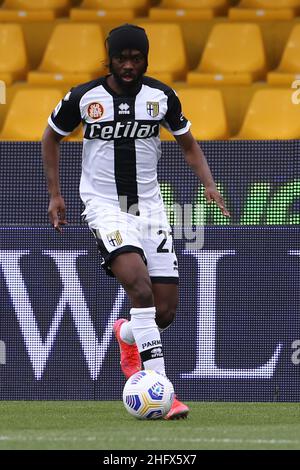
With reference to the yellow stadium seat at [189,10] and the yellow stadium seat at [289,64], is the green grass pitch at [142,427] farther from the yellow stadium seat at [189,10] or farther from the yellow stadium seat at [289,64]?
the yellow stadium seat at [189,10]

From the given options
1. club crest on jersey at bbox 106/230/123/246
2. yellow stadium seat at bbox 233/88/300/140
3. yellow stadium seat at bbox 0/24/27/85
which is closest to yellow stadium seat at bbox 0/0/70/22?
yellow stadium seat at bbox 0/24/27/85

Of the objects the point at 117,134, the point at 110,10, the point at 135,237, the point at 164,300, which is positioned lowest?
the point at 110,10

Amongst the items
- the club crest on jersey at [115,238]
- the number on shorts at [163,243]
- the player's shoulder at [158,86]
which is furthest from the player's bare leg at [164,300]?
the player's shoulder at [158,86]

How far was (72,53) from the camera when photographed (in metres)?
12.0

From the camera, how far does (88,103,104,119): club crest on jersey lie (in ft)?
22.2

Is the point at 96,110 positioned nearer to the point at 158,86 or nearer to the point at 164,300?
the point at 158,86

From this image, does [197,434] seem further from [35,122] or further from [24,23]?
[24,23]

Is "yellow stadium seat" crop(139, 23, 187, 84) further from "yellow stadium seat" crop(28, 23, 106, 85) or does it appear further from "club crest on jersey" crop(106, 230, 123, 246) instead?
"club crest on jersey" crop(106, 230, 123, 246)

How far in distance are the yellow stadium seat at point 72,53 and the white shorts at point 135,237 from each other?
515 cm

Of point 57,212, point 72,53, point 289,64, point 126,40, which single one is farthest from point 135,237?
point 72,53

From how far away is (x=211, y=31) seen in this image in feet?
39.1

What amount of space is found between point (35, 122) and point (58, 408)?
377 centimetres

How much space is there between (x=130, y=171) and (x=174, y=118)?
394 millimetres
